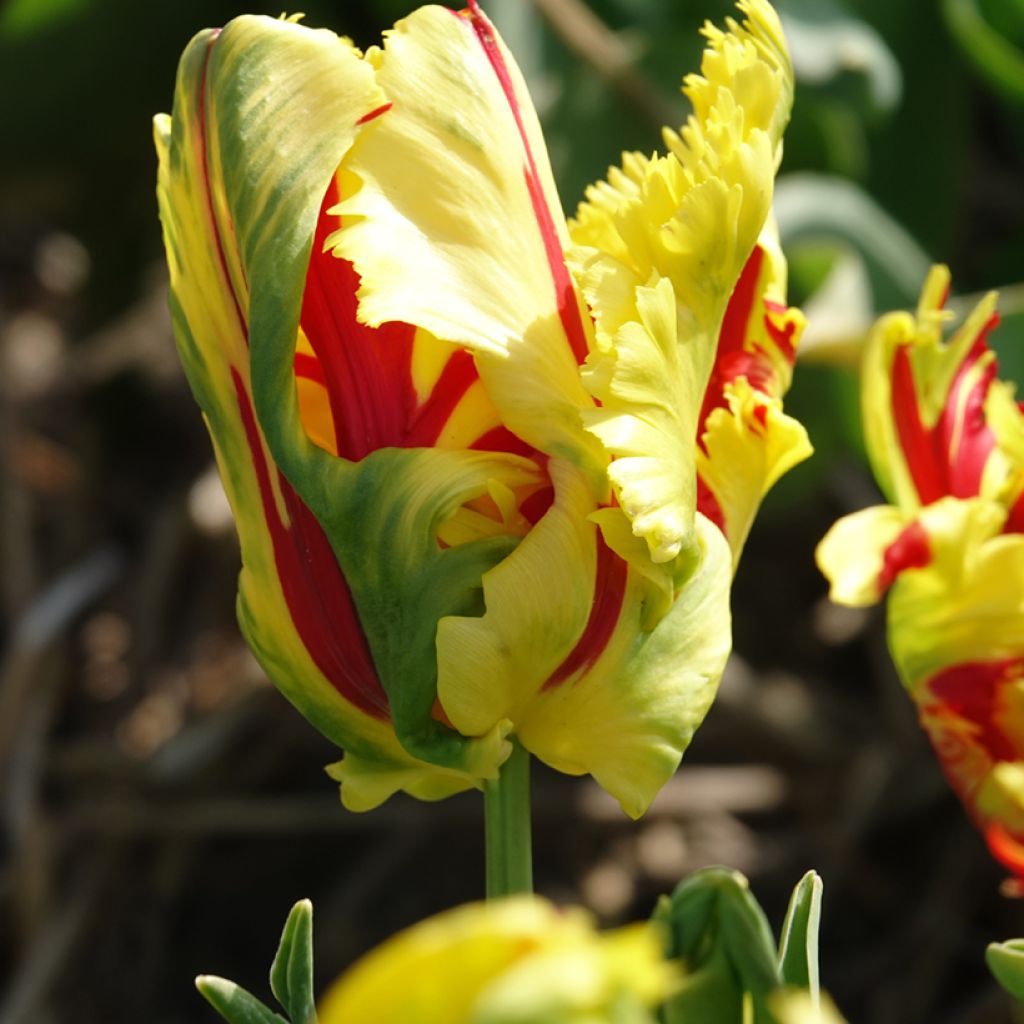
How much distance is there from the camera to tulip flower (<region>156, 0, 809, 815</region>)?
1.31 feet

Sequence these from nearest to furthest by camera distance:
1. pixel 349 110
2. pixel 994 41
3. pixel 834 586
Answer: pixel 349 110
pixel 834 586
pixel 994 41

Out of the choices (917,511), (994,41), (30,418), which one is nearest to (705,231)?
(917,511)

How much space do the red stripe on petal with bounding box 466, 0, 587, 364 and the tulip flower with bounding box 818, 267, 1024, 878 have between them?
13 centimetres

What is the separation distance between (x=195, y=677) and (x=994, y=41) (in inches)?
28.0

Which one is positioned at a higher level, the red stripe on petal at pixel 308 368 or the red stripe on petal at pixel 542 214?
the red stripe on petal at pixel 542 214

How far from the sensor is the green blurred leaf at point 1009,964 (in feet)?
1.41

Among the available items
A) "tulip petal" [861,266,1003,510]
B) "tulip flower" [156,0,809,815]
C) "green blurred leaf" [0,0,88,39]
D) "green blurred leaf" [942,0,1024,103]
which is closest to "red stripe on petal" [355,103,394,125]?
"tulip flower" [156,0,809,815]

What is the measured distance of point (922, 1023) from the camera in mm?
1164

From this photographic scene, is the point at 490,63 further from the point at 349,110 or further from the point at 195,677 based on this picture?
the point at 195,677

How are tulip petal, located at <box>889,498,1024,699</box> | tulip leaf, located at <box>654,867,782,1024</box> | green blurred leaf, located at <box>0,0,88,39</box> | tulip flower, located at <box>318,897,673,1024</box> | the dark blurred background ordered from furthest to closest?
green blurred leaf, located at <box>0,0,88,39</box>
the dark blurred background
tulip petal, located at <box>889,498,1024,699</box>
tulip leaf, located at <box>654,867,782,1024</box>
tulip flower, located at <box>318,897,673,1024</box>

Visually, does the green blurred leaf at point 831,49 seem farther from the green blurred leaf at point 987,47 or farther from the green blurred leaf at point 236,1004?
the green blurred leaf at point 236,1004

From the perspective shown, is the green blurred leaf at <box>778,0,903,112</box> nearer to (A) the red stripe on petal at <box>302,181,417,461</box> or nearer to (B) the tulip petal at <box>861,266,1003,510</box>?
(B) the tulip petal at <box>861,266,1003,510</box>

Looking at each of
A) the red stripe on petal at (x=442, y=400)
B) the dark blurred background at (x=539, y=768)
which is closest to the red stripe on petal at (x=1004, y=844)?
the red stripe on petal at (x=442, y=400)

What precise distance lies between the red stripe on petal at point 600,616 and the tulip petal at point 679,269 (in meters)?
0.02
